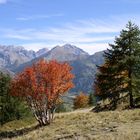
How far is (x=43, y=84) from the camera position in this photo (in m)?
41.3

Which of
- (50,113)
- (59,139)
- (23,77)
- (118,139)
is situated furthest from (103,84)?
(118,139)

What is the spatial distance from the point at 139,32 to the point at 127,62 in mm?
4838

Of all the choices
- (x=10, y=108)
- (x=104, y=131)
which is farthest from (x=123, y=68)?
(x=10, y=108)

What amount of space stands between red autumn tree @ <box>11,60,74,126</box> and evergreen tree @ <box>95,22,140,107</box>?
1144 cm

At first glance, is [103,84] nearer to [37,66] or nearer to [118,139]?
[37,66]

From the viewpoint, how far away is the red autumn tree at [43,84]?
1615 inches

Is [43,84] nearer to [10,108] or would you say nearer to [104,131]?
[104,131]

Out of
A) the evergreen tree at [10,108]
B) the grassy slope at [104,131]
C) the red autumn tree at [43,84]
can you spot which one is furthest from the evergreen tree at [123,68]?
the evergreen tree at [10,108]

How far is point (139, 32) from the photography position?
2061 inches

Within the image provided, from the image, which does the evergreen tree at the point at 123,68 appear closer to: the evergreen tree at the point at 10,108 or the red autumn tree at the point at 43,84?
the red autumn tree at the point at 43,84

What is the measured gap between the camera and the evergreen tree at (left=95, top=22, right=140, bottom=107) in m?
50.6

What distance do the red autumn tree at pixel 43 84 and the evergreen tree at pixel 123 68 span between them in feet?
37.5

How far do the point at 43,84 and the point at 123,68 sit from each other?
1475cm

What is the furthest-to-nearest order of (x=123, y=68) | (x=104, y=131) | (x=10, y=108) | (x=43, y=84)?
(x=10, y=108) → (x=123, y=68) → (x=43, y=84) → (x=104, y=131)
